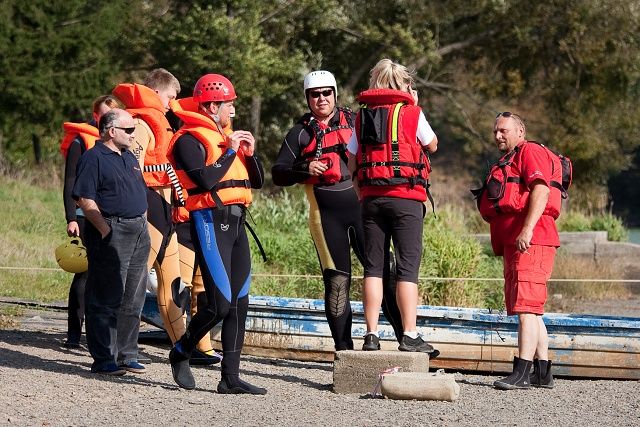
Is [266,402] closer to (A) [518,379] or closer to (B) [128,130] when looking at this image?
(A) [518,379]

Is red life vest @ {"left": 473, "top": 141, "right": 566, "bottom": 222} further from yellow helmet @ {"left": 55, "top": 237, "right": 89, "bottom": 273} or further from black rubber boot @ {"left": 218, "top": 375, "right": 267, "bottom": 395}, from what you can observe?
yellow helmet @ {"left": 55, "top": 237, "right": 89, "bottom": 273}

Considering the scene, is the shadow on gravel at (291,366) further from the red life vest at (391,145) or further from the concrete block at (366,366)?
the red life vest at (391,145)

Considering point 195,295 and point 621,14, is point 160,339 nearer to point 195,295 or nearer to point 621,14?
point 195,295

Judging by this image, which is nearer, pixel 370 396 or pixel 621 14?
pixel 370 396

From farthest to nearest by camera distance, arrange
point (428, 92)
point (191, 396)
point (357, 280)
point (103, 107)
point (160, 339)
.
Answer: point (428, 92) < point (357, 280) < point (160, 339) < point (103, 107) < point (191, 396)

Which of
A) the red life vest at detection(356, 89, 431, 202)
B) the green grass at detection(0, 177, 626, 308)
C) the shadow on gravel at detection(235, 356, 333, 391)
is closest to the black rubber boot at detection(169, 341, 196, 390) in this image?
the shadow on gravel at detection(235, 356, 333, 391)

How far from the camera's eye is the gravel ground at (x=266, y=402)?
285 inches

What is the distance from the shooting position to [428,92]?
3225 centimetres

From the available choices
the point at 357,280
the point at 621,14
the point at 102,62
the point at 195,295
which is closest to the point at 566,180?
the point at 195,295

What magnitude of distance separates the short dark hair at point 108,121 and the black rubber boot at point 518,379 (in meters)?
2.95

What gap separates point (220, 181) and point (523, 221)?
1937 millimetres

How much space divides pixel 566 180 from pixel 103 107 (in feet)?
10.7

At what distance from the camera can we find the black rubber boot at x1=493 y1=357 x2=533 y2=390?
851cm

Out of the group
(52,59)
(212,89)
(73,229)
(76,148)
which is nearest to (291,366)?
(73,229)
